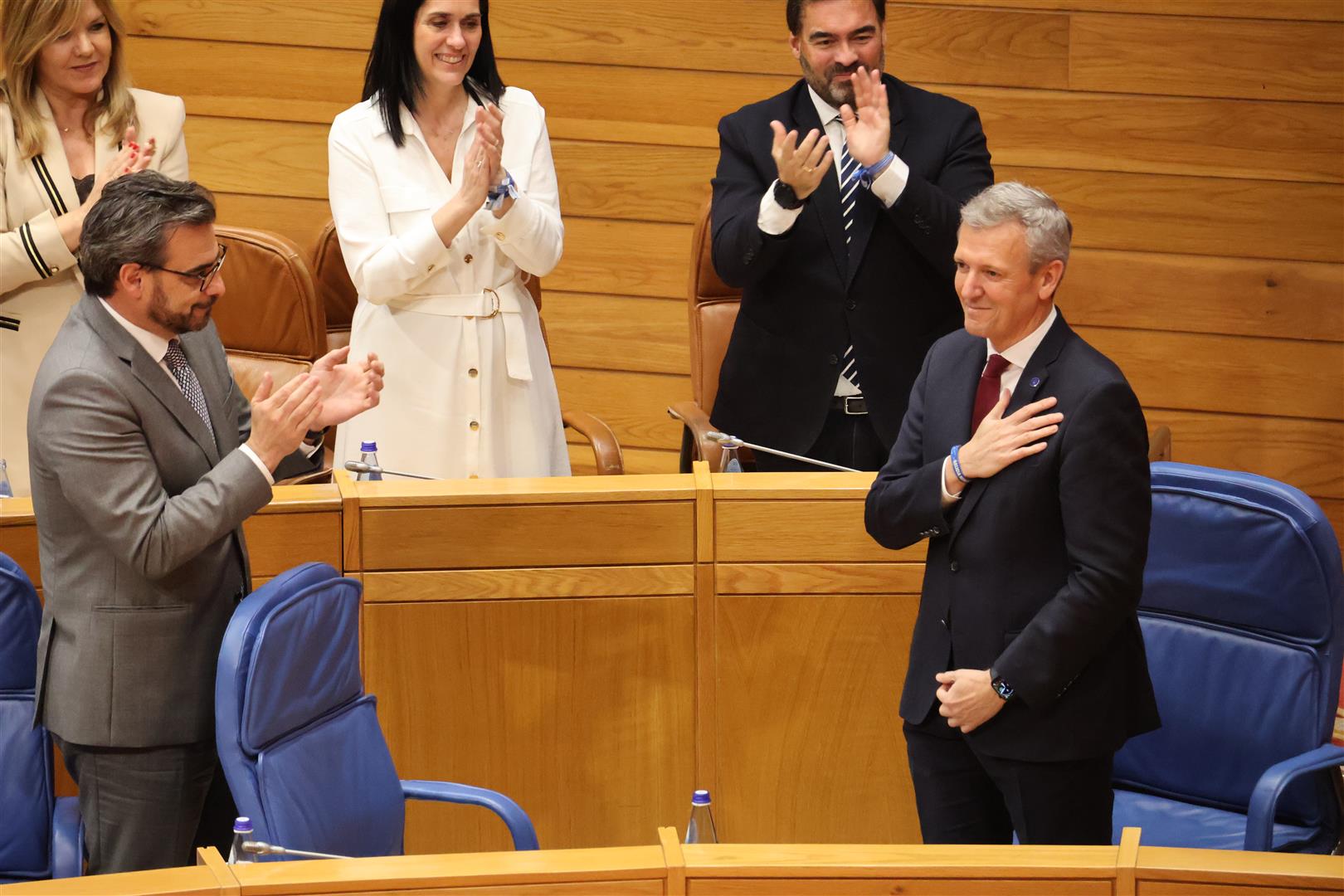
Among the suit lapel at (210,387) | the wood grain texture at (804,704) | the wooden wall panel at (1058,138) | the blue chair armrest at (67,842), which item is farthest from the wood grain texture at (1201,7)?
the blue chair armrest at (67,842)

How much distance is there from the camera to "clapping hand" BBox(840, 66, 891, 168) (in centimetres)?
287

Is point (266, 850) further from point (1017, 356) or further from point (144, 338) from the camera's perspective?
point (1017, 356)

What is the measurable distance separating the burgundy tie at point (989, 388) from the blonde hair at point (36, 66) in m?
1.67

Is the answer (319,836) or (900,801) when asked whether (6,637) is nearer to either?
(319,836)

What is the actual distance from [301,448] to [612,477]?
53 cm

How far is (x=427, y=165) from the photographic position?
2932mm

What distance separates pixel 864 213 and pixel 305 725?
4.74ft

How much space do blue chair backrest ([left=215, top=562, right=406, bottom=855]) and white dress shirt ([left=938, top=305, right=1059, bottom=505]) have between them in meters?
0.80

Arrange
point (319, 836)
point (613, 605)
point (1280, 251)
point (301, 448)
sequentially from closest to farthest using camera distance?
point (319, 836)
point (301, 448)
point (613, 605)
point (1280, 251)

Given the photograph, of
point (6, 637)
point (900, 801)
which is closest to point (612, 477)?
point (900, 801)

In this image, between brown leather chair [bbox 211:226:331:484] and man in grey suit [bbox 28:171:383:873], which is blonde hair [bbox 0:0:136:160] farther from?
man in grey suit [bbox 28:171:383:873]

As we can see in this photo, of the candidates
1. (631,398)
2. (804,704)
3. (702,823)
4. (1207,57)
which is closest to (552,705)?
(804,704)

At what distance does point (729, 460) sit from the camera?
2990 mm

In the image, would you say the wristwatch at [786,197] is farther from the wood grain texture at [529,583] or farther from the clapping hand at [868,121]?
the wood grain texture at [529,583]
